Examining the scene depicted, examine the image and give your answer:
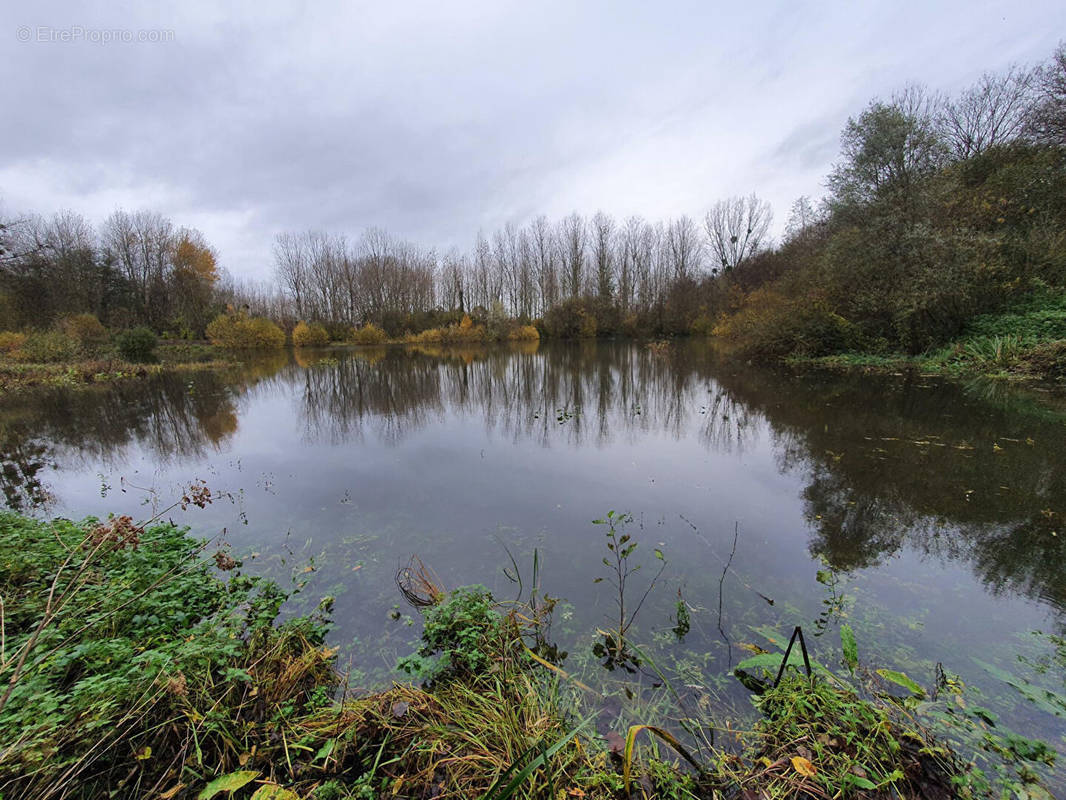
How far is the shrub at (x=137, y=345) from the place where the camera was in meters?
19.8

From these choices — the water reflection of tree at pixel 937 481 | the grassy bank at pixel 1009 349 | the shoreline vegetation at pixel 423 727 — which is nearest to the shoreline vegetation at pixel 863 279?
the grassy bank at pixel 1009 349

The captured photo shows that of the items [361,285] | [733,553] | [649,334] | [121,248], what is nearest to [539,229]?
[649,334]

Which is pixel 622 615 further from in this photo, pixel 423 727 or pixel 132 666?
pixel 132 666

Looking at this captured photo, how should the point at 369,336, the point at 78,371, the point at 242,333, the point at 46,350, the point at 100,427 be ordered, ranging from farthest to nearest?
the point at 369,336 < the point at 242,333 < the point at 46,350 < the point at 78,371 < the point at 100,427

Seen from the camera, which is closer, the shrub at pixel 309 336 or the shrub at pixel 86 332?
the shrub at pixel 86 332

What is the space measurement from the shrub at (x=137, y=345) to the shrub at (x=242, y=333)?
454 inches

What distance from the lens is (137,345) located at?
65.1 feet

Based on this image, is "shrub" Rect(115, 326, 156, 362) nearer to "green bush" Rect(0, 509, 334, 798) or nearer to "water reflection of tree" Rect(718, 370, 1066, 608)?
"green bush" Rect(0, 509, 334, 798)

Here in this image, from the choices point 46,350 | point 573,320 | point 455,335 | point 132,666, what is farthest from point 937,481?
point 455,335

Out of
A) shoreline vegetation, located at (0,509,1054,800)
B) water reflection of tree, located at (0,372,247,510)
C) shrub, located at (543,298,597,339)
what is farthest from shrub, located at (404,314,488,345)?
shoreline vegetation, located at (0,509,1054,800)

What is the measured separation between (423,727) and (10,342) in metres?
29.7

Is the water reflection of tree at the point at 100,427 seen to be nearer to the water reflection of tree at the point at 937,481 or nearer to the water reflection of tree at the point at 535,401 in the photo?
the water reflection of tree at the point at 535,401

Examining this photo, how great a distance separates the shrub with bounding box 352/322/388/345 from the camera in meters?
38.1

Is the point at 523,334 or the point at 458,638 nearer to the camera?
the point at 458,638
